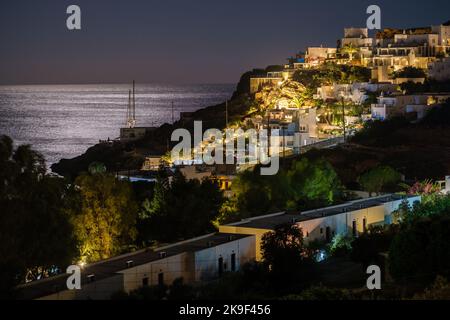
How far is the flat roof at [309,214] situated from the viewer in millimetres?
18594

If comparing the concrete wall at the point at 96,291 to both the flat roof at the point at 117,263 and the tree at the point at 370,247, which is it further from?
the tree at the point at 370,247

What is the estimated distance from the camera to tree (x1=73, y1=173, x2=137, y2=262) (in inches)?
699

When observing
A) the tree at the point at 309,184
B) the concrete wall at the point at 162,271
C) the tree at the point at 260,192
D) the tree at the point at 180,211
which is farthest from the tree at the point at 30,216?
the tree at the point at 309,184

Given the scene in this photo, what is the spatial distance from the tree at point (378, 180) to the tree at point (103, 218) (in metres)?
9.50

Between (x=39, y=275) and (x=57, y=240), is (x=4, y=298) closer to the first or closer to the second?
(x=57, y=240)

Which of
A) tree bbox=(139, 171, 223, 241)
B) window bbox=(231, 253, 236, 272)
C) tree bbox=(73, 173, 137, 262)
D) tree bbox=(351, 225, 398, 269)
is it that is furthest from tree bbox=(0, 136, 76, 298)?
tree bbox=(351, 225, 398, 269)

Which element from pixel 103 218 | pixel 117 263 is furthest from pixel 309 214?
pixel 117 263

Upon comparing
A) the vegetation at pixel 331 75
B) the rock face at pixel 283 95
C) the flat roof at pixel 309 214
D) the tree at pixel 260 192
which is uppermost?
the vegetation at pixel 331 75

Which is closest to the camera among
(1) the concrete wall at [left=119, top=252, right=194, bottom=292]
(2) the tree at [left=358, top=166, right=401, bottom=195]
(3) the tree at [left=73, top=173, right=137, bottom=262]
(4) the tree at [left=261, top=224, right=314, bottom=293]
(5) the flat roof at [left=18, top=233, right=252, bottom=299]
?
(5) the flat roof at [left=18, top=233, right=252, bottom=299]

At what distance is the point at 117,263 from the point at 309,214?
6328 millimetres

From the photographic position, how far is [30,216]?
46.0ft

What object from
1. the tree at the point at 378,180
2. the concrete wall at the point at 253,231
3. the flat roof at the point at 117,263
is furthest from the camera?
the tree at the point at 378,180

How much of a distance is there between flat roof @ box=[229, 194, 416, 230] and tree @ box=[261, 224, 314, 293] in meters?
0.89

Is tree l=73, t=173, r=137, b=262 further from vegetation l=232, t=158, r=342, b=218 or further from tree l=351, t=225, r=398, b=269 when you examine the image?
tree l=351, t=225, r=398, b=269
